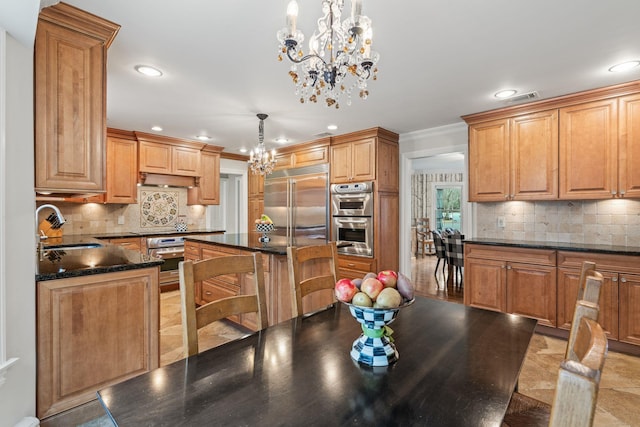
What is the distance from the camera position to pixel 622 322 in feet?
8.89

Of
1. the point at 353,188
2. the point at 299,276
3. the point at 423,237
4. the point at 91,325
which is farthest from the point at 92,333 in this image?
the point at 423,237

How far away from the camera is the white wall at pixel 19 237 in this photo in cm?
152

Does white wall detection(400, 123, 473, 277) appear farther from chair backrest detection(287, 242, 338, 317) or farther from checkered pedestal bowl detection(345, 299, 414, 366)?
checkered pedestal bowl detection(345, 299, 414, 366)

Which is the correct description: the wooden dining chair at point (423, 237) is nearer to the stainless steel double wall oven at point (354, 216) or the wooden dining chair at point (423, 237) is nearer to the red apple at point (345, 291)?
the stainless steel double wall oven at point (354, 216)

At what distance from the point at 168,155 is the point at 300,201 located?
2.19m

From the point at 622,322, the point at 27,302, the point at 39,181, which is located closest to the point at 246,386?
the point at 27,302

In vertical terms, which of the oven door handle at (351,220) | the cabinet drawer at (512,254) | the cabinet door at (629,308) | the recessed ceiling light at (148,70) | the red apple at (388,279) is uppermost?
the recessed ceiling light at (148,70)

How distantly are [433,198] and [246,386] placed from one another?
897cm

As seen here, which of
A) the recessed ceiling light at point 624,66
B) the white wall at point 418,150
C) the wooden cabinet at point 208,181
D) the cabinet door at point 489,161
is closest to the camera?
the recessed ceiling light at point 624,66

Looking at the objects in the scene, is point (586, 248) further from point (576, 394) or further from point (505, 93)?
point (576, 394)

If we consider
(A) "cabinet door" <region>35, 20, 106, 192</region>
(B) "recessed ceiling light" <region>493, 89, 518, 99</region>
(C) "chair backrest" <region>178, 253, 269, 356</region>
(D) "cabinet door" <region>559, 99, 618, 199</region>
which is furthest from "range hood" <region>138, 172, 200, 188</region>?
(D) "cabinet door" <region>559, 99, 618, 199</region>

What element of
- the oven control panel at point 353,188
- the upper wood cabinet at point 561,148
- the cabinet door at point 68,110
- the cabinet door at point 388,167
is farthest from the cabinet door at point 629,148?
A: the cabinet door at point 68,110

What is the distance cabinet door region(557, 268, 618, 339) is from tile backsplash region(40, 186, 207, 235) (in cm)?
530

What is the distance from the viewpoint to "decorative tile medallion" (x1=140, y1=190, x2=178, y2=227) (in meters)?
5.18
